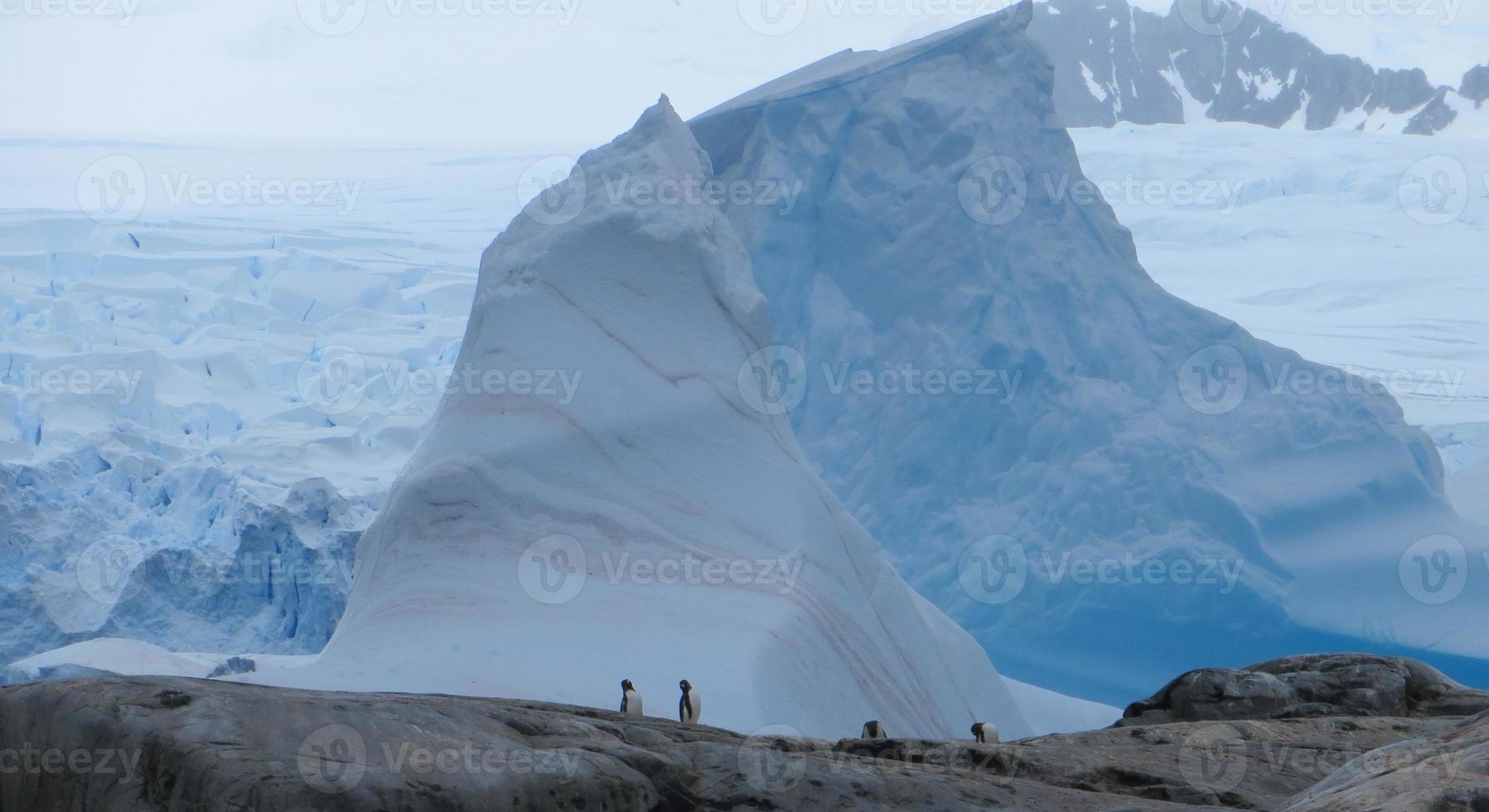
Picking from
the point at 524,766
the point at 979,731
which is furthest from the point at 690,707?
the point at 524,766

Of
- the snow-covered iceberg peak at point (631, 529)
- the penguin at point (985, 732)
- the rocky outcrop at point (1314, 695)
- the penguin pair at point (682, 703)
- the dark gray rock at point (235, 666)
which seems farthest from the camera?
the dark gray rock at point (235, 666)

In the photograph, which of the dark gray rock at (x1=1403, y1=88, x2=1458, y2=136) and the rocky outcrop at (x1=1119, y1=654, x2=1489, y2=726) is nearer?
the rocky outcrop at (x1=1119, y1=654, x2=1489, y2=726)

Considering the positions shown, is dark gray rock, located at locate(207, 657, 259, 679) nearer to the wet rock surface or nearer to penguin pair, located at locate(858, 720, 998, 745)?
penguin pair, located at locate(858, 720, 998, 745)

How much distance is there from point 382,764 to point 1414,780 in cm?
217

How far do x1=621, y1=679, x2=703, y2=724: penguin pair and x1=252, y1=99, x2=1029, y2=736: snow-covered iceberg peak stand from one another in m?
0.37

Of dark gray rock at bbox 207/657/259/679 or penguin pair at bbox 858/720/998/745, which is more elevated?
dark gray rock at bbox 207/657/259/679

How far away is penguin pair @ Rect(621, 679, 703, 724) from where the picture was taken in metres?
5.14

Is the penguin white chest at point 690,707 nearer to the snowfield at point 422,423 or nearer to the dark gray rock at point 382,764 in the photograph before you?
the snowfield at point 422,423

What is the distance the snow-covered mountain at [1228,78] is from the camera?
3462 centimetres

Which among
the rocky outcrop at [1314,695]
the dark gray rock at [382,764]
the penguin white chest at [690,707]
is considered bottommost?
the dark gray rock at [382,764]

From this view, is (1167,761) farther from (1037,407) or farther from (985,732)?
(1037,407)

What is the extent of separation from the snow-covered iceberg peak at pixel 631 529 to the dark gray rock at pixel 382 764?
2398 millimetres

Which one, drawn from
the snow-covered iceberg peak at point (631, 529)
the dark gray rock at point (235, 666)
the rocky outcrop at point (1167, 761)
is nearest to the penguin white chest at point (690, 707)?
the snow-covered iceberg peak at point (631, 529)

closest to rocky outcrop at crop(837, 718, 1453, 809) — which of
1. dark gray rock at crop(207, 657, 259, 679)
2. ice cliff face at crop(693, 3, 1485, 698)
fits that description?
dark gray rock at crop(207, 657, 259, 679)
